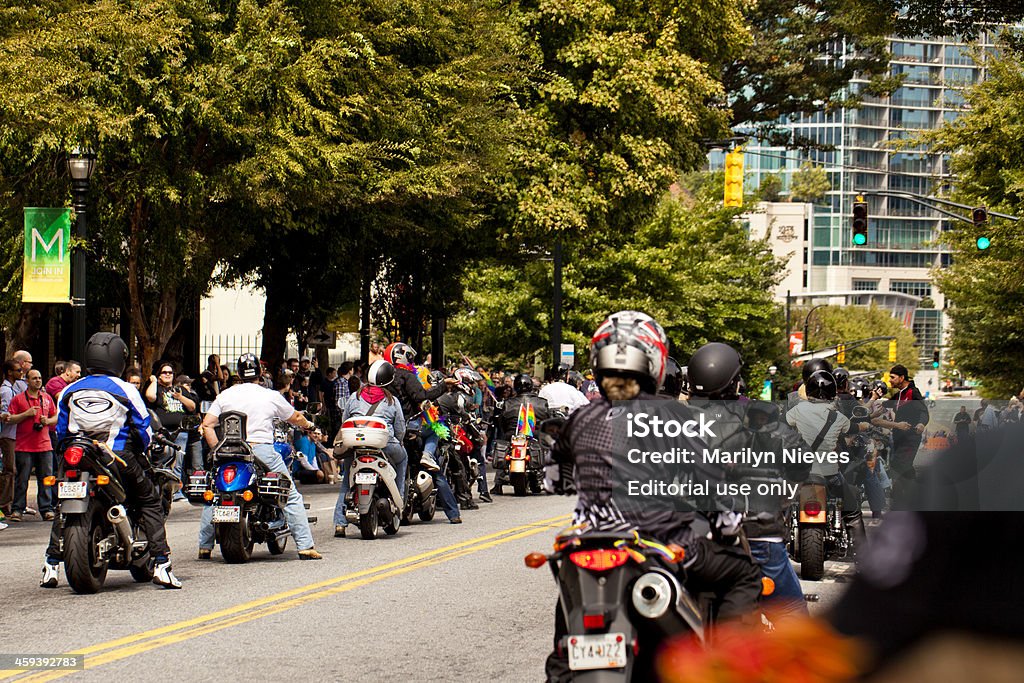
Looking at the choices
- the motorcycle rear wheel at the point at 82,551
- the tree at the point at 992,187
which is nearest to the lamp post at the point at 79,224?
the motorcycle rear wheel at the point at 82,551

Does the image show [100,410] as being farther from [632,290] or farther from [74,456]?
[632,290]

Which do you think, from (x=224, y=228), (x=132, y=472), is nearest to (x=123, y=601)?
(x=132, y=472)

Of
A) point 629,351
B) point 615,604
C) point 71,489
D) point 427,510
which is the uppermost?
point 629,351

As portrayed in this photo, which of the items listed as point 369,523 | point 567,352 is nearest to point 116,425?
point 369,523

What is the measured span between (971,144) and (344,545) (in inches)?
1059

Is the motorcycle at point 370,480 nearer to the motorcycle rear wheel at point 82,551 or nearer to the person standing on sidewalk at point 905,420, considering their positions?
the motorcycle rear wheel at point 82,551

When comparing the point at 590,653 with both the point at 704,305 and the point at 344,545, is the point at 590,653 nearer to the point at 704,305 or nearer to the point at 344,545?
the point at 344,545

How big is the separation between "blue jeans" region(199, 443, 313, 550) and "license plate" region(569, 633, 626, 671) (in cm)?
842

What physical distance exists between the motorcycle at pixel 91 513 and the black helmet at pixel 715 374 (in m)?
5.07

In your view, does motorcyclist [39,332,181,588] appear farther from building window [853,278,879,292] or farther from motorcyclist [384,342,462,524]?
building window [853,278,879,292]

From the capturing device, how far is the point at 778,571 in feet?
25.0

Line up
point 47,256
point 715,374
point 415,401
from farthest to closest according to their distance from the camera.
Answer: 1. point 47,256
2. point 415,401
3. point 715,374

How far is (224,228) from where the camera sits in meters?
24.6

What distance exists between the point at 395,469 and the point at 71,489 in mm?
5594
